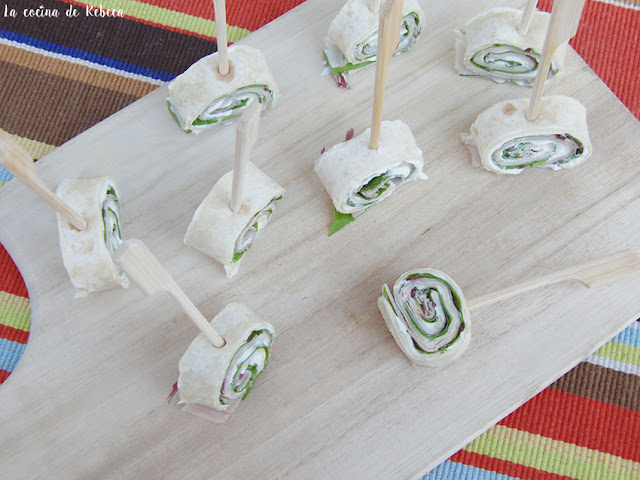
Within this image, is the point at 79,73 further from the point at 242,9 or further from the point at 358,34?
the point at 358,34

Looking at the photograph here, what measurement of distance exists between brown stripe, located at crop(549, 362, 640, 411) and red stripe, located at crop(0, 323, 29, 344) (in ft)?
6.17

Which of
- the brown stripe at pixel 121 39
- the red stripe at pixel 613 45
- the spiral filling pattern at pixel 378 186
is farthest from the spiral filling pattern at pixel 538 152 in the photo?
the brown stripe at pixel 121 39

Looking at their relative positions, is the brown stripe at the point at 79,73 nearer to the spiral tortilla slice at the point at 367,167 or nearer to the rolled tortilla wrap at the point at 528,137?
the spiral tortilla slice at the point at 367,167

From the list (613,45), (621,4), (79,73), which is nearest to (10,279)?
(79,73)

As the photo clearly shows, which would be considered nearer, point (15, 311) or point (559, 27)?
point (559, 27)

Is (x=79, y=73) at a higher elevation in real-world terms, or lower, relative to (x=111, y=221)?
higher

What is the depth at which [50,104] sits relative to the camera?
258cm

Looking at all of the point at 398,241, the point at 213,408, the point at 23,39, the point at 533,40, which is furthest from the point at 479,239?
the point at 23,39

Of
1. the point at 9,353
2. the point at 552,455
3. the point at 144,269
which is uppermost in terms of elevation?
the point at 144,269

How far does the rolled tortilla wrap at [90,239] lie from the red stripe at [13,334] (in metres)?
0.45

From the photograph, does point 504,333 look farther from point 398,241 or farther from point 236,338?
point 236,338

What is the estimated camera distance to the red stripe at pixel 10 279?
7.93 ft

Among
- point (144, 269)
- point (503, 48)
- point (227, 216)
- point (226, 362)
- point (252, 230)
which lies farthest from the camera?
point (503, 48)

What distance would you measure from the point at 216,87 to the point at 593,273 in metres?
1.32
